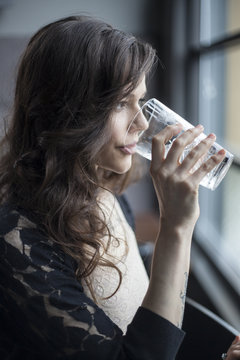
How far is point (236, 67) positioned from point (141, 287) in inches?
61.4

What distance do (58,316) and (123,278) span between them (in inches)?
9.7

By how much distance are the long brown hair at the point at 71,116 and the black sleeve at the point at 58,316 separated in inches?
2.4

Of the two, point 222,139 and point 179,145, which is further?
point 222,139

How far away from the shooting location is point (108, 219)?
1.11m

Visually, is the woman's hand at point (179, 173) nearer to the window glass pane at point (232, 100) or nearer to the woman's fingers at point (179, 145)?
the woman's fingers at point (179, 145)

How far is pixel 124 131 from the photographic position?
3.08ft

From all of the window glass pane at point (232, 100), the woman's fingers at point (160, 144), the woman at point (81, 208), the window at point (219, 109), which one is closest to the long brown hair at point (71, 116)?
the woman at point (81, 208)

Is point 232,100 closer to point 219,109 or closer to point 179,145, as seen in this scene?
point 219,109

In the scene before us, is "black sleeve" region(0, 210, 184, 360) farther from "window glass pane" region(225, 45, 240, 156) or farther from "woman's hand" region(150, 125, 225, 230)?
"window glass pane" region(225, 45, 240, 156)

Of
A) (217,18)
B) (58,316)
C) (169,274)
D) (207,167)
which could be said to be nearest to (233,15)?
(217,18)

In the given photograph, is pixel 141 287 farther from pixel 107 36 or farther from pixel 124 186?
pixel 107 36

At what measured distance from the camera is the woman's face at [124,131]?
0.93m

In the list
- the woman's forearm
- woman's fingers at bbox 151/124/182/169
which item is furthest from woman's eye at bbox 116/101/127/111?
the woman's forearm

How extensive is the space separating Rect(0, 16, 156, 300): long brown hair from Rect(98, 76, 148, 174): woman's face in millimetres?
20
